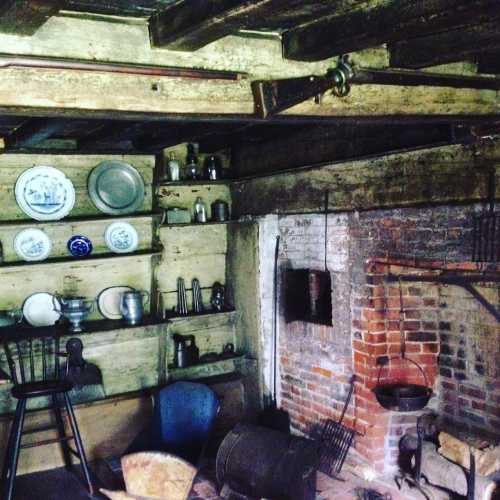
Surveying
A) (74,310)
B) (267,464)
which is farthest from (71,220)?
(267,464)

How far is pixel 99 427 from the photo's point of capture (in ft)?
15.5

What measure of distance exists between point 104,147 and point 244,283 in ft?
5.51

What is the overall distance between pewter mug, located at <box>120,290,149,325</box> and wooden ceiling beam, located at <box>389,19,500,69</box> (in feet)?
10.6

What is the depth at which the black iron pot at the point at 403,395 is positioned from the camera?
3.58 metres

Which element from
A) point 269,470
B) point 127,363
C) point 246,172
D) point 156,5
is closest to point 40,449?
point 127,363

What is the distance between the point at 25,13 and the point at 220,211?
3.87 m

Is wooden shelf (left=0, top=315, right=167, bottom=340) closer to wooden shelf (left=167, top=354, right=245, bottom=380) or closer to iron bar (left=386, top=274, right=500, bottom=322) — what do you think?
wooden shelf (left=167, top=354, right=245, bottom=380)

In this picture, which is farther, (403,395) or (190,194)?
(190,194)

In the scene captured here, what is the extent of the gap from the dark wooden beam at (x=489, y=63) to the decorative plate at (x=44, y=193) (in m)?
3.36

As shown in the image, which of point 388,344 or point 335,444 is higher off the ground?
point 388,344

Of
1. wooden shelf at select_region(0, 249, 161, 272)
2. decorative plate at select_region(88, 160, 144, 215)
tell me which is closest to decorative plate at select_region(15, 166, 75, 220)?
decorative plate at select_region(88, 160, 144, 215)

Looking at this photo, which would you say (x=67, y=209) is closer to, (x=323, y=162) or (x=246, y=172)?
(x=246, y=172)

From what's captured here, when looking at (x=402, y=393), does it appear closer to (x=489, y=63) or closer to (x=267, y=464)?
(x=267, y=464)

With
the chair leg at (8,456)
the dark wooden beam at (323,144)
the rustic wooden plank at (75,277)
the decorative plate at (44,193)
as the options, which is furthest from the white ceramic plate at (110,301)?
the dark wooden beam at (323,144)
